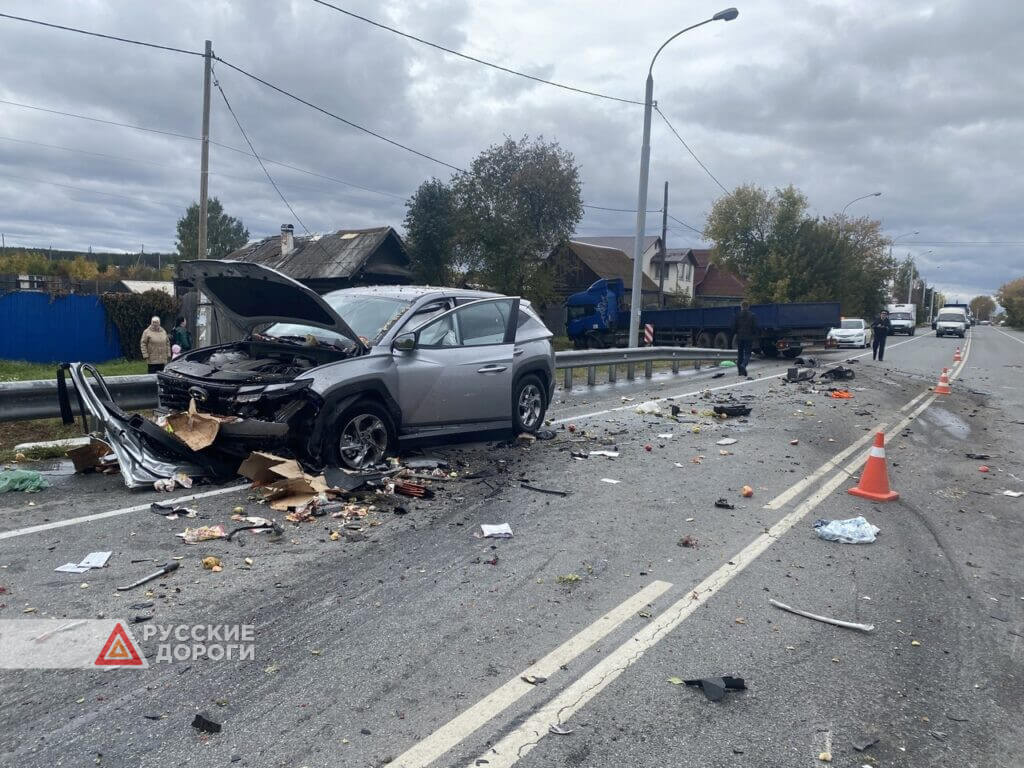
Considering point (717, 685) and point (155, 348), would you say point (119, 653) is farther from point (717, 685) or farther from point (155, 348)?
point (155, 348)

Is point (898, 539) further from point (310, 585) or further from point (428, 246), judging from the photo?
point (428, 246)

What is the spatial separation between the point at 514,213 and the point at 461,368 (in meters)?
31.2

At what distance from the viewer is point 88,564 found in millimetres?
4637

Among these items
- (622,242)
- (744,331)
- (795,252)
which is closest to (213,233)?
(622,242)

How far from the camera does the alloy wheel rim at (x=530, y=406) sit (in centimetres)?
897

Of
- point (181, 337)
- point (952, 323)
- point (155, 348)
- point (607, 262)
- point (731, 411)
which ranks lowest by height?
point (731, 411)

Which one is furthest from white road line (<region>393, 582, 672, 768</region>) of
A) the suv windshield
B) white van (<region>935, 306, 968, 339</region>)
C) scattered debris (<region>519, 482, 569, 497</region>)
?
white van (<region>935, 306, 968, 339</region>)

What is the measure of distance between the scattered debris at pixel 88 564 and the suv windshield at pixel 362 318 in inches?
115

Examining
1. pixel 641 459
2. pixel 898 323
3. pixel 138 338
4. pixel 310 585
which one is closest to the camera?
Answer: pixel 310 585

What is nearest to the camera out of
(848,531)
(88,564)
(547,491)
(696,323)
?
(88,564)

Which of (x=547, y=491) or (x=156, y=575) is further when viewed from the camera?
(x=547, y=491)

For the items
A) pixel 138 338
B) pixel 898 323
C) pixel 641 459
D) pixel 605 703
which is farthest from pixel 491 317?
pixel 898 323

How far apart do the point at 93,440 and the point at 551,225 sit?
3481 cm

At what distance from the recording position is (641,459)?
8.42 metres
